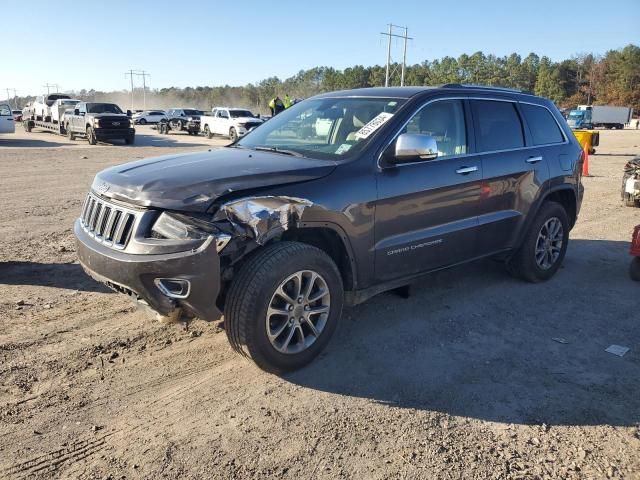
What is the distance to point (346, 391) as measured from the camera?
11.1 ft

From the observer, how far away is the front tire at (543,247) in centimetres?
533

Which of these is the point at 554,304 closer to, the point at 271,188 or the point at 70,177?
the point at 271,188

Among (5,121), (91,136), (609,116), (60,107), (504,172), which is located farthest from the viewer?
(609,116)

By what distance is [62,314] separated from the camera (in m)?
4.39

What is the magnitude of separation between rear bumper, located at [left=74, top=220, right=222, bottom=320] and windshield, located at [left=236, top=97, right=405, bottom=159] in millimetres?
1339

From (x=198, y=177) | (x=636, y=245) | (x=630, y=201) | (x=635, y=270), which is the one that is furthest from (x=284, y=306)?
(x=630, y=201)

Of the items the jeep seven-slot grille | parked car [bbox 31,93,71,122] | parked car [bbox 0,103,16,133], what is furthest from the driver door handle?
parked car [bbox 31,93,71,122]

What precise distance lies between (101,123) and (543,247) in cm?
2171

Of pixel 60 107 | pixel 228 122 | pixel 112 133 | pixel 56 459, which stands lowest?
pixel 56 459

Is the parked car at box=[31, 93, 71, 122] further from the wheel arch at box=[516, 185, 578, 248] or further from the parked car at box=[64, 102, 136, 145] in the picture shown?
the wheel arch at box=[516, 185, 578, 248]

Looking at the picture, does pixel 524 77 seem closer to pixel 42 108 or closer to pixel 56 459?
pixel 42 108

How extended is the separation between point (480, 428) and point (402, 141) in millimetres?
1983

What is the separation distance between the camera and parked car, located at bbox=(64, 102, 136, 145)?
2308 centimetres

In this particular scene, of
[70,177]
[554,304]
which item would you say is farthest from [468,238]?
[70,177]
